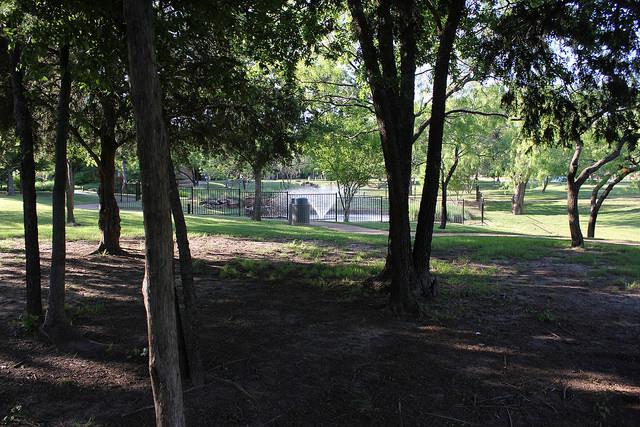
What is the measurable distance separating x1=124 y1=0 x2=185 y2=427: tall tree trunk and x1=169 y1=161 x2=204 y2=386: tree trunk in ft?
5.26

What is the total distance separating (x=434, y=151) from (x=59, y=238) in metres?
5.06

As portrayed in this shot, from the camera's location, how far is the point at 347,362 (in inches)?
195

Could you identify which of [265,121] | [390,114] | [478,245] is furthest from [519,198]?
[390,114]

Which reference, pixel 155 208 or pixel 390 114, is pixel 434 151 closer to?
pixel 390 114

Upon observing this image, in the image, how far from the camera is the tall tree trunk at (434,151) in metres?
7.03

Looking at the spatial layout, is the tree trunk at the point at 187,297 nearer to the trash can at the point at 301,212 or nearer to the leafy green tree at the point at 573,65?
the leafy green tree at the point at 573,65

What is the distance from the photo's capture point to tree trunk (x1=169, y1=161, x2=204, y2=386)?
165 inches

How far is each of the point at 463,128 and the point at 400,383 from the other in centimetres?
1784

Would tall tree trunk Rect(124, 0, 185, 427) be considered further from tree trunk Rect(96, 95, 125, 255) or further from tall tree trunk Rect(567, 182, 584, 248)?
tall tree trunk Rect(567, 182, 584, 248)

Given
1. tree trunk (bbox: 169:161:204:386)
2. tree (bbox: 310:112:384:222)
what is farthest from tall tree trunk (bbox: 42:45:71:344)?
tree (bbox: 310:112:384:222)

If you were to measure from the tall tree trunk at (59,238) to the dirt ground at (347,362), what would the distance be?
21 centimetres

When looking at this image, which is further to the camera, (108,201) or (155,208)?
(108,201)

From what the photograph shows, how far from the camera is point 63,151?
5.40 m

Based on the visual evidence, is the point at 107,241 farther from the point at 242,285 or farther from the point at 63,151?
the point at 63,151
